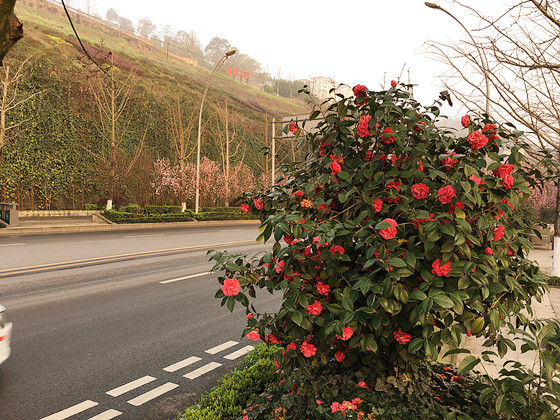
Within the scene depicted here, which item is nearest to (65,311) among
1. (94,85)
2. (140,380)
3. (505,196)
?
(140,380)

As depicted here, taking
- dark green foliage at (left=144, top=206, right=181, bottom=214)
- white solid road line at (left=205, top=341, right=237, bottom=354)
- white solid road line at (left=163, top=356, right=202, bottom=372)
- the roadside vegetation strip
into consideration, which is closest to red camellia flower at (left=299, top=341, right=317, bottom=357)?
white solid road line at (left=163, top=356, right=202, bottom=372)

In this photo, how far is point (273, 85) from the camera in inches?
4149

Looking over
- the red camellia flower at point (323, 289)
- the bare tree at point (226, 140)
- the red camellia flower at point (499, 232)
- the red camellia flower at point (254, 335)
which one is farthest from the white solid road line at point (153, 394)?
the bare tree at point (226, 140)

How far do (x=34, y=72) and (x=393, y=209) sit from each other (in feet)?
92.4

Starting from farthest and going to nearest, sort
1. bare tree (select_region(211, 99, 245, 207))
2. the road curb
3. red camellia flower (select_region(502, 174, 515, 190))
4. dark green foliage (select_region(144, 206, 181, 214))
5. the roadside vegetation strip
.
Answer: bare tree (select_region(211, 99, 245, 207)) → dark green foliage (select_region(144, 206, 181, 214)) → the road curb → the roadside vegetation strip → red camellia flower (select_region(502, 174, 515, 190))

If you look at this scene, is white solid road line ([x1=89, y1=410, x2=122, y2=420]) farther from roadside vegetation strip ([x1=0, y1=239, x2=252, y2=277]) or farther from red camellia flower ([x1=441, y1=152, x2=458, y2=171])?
roadside vegetation strip ([x1=0, y1=239, x2=252, y2=277])

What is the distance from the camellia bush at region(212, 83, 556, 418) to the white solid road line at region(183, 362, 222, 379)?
6.30 ft

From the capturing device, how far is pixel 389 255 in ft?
7.73

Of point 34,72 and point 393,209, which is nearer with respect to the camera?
point 393,209

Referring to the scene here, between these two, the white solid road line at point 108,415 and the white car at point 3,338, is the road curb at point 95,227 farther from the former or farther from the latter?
the white solid road line at point 108,415

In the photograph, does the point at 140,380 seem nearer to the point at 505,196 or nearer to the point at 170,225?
the point at 505,196

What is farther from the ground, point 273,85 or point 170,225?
point 273,85

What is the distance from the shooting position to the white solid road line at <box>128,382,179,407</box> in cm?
397

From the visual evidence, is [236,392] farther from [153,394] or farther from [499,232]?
[499,232]
